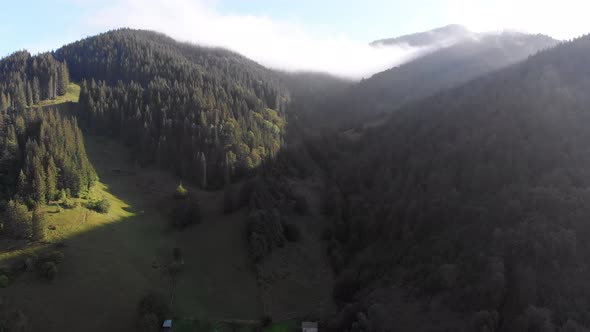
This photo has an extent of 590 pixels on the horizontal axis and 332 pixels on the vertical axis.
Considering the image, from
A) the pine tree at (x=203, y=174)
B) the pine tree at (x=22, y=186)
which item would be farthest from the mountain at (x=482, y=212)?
the pine tree at (x=22, y=186)

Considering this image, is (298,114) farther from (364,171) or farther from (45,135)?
(45,135)

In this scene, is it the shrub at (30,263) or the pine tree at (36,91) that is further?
the pine tree at (36,91)

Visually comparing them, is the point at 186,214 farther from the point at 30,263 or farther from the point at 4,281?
the point at 4,281

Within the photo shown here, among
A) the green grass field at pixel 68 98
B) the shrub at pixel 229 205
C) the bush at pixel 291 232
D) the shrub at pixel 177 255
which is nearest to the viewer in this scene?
the shrub at pixel 177 255

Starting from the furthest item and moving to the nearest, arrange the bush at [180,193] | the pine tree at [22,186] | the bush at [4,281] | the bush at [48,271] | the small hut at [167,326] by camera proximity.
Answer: the bush at [180,193] → the pine tree at [22,186] → the bush at [48,271] → the small hut at [167,326] → the bush at [4,281]

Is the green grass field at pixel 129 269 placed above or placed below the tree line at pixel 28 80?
below

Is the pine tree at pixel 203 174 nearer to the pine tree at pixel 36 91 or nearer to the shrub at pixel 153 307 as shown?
the shrub at pixel 153 307
